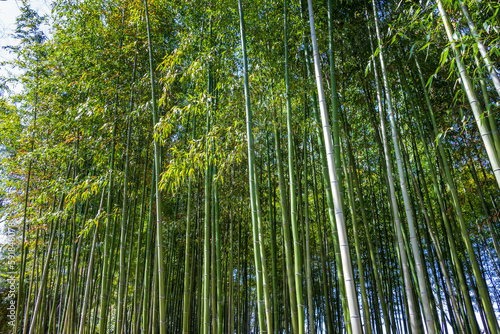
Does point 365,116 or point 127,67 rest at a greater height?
point 127,67

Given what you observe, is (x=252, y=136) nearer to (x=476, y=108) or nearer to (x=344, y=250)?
(x=344, y=250)

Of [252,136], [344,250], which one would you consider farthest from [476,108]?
[252,136]

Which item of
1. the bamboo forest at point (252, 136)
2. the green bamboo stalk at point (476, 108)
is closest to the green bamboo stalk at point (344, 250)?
the bamboo forest at point (252, 136)

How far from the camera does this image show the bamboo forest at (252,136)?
2252mm

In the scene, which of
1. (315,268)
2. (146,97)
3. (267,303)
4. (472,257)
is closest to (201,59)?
(146,97)

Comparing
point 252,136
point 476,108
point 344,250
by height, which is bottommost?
point 344,250

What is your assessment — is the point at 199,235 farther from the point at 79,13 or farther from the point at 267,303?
the point at 79,13

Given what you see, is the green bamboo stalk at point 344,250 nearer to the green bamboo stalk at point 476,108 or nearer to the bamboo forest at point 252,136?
the bamboo forest at point 252,136

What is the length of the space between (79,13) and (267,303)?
13.9 feet

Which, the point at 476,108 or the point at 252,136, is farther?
the point at 252,136

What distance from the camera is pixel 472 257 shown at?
2217 millimetres

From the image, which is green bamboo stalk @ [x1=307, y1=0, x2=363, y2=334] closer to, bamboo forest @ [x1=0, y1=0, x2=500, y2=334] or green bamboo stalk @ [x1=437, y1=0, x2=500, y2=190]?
bamboo forest @ [x1=0, y1=0, x2=500, y2=334]

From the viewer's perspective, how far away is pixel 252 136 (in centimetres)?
219

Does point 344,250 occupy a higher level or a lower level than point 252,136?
lower
